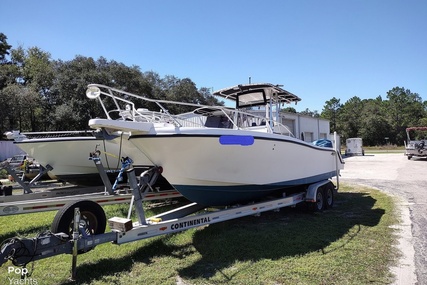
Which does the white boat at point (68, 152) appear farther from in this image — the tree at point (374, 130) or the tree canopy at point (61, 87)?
the tree at point (374, 130)

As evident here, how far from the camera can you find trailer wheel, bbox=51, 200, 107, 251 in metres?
3.84

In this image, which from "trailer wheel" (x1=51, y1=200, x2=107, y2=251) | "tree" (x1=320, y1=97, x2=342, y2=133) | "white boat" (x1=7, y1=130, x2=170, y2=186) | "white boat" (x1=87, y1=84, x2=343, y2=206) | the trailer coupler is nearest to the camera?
the trailer coupler

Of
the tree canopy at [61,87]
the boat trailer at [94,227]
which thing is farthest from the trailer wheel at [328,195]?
the tree canopy at [61,87]

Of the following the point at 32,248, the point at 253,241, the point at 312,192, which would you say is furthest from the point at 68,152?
the point at 312,192

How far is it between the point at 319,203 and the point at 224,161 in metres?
3.13

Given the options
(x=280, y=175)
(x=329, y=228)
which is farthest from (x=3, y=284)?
(x=329, y=228)

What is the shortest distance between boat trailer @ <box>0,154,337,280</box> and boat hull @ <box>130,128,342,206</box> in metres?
0.31

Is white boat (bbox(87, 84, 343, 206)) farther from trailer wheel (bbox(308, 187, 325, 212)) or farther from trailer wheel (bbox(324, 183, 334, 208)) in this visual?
trailer wheel (bbox(324, 183, 334, 208))

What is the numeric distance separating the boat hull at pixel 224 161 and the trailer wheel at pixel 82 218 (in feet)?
3.35

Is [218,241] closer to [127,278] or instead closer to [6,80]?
[127,278]

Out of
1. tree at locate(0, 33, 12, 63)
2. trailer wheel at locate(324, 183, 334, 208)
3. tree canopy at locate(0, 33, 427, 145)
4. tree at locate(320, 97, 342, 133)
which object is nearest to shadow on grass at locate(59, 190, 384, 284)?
trailer wheel at locate(324, 183, 334, 208)

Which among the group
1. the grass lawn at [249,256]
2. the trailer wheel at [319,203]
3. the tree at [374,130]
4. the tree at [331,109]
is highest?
the tree at [331,109]

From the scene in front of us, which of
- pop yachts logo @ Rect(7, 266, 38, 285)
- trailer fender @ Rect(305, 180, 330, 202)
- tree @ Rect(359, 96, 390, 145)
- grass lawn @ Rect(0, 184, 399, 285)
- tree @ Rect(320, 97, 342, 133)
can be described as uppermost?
tree @ Rect(320, 97, 342, 133)

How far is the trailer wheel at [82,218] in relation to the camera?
3.84 m
